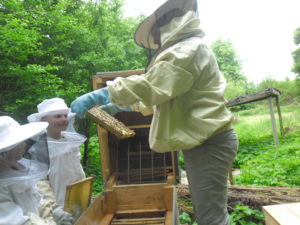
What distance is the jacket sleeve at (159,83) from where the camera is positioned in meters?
1.78

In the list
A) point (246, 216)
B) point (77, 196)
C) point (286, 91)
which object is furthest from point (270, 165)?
point (286, 91)

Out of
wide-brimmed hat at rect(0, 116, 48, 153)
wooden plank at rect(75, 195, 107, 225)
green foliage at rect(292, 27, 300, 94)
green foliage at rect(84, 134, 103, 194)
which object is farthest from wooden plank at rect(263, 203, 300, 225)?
green foliage at rect(292, 27, 300, 94)

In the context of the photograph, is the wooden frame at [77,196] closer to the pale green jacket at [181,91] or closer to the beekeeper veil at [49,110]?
the beekeeper veil at [49,110]

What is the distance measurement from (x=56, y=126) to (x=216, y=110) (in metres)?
1.60

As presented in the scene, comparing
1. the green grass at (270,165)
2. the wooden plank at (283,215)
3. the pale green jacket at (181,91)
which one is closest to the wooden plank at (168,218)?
the wooden plank at (283,215)

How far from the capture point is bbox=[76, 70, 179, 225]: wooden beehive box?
10.1 ft

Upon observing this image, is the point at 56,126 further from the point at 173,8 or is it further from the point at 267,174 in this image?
the point at 267,174

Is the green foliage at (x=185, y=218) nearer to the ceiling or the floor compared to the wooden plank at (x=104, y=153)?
nearer to the floor

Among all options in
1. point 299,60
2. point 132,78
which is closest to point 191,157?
point 132,78

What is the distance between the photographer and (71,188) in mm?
2162

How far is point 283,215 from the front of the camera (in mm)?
1887

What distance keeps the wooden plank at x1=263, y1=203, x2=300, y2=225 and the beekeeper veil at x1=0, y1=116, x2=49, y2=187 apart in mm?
1596

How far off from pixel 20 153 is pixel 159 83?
0.97 metres

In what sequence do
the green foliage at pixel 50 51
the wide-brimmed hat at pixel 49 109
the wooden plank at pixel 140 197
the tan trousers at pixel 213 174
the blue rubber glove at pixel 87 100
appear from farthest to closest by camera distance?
1. the green foliage at pixel 50 51
2. the wooden plank at pixel 140 197
3. the wide-brimmed hat at pixel 49 109
4. the blue rubber glove at pixel 87 100
5. the tan trousers at pixel 213 174
